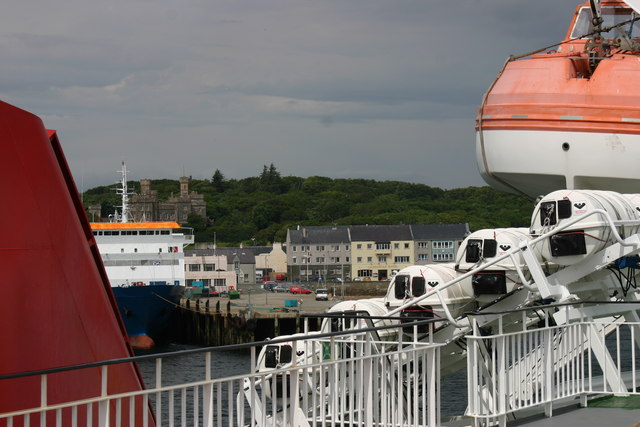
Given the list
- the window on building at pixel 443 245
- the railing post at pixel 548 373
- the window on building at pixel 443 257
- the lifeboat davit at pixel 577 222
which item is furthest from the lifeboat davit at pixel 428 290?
the window on building at pixel 443 245

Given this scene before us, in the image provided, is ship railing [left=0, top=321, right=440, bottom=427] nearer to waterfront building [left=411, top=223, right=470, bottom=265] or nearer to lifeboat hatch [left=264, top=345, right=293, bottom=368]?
lifeboat hatch [left=264, top=345, right=293, bottom=368]

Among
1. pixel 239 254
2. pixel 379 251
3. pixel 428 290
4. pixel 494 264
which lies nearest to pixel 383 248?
pixel 379 251

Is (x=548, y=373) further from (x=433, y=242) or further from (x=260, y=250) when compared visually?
(x=260, y=250)

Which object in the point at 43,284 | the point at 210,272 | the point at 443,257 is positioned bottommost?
the point at 43,284

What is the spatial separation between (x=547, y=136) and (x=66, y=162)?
11.0 meters

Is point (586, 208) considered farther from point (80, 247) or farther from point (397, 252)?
point (397, 252)

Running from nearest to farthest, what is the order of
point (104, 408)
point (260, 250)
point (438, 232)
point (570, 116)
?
point (104, 408), point (570, 116), point (438, 232), point (260, 250)

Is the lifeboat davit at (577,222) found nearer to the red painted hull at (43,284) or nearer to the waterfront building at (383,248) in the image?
the red painted hull at (43,284)

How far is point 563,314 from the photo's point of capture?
1253 centimetres

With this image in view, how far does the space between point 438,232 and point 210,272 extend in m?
29.5

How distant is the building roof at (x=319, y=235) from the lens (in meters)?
125

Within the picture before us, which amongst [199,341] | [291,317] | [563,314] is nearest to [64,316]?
[563,314]

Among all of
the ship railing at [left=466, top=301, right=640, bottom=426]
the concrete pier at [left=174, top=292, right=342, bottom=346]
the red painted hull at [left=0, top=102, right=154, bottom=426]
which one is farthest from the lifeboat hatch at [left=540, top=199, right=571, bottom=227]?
the concrete pier at [left=174, top=292, right=342, bottom=346]

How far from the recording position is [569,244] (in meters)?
14.5
